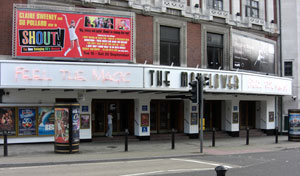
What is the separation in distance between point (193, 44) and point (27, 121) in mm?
11753

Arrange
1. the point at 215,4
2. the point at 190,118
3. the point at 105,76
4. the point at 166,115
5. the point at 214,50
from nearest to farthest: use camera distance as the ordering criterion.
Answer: the point at 105,76, the point at 190,118, the point at 166,115, the point at 214,50, the point at 215,4

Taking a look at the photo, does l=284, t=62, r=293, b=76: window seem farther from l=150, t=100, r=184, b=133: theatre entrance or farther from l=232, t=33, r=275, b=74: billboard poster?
l=150, t=100, r=184, b=133: theatre entrance

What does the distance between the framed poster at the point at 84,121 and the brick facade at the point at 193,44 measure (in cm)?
778

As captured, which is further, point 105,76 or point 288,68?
point 288,68

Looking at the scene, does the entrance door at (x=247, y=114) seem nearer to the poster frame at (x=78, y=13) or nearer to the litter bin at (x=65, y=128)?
the poster frame at (x=78, y=13)

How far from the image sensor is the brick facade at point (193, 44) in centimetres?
2258

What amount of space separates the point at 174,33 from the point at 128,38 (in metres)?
4.22

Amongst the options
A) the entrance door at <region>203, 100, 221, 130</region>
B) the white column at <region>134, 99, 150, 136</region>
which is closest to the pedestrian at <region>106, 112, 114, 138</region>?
the white column at <region>134, 99, 150, 136</region>

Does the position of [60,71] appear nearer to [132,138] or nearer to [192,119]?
[132,138]

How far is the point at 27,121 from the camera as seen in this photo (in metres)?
17.7

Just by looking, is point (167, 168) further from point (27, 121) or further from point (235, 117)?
point (235, 117)

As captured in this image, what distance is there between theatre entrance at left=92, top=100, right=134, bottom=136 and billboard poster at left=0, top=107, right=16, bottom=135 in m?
4.90

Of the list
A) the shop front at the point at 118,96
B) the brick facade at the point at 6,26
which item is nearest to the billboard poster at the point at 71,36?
the brick facade at the point at 6,26

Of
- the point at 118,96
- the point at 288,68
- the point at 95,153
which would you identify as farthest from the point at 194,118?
the point at 288,68
